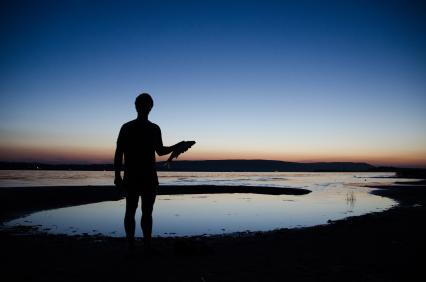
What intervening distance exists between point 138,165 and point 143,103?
3.93ft

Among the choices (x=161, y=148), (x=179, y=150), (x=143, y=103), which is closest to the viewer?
(x=143, y=103)

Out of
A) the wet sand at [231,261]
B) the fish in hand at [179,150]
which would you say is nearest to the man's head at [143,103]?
the fish in hand at [179,150]

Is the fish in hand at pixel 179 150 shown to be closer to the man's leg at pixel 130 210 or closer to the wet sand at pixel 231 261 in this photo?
the man's leg at pixel 130 210

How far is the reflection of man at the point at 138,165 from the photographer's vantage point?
20.3 ft

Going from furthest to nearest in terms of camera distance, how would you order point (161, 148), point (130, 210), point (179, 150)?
point (179, 150) → point (161, 148) → point (130, 210)

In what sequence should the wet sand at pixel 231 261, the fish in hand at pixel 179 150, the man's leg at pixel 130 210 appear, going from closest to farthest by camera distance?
1. the wet sand at pixel 231 261
2. the man's leg at pixel 130 210
3. the fish in hand at pixel 179 150

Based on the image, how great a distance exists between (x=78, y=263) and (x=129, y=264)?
1025 mm

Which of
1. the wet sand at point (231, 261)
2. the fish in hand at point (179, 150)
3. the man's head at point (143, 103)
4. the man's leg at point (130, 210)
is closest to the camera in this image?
the wet sand at point (231, 261)

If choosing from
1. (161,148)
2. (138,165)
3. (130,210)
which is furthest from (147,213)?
(161,148)

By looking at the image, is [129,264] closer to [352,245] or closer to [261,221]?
[352,245]

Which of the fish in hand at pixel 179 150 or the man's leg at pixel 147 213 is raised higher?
the fish in hand at pixel 179 150

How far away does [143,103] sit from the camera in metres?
6.44

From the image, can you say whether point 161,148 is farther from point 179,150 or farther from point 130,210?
point 130,210

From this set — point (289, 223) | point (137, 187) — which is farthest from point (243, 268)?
point (289, 223)
